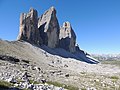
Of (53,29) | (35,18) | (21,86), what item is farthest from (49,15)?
(21,86)

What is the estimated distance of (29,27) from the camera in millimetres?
161250

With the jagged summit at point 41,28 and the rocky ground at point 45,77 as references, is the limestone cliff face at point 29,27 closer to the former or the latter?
the jagged summit at point 41,28

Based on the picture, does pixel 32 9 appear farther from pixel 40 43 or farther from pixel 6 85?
pixel 6 85

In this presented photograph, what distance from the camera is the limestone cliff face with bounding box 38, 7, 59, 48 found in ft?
595

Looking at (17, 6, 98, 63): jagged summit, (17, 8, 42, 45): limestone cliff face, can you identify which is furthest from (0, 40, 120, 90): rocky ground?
(17, 6, 98, 63): jagged summit

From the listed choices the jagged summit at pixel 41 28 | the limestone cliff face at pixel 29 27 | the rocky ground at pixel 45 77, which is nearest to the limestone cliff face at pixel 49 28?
the jagged summit at pixel 41 28

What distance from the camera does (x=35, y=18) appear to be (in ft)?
548

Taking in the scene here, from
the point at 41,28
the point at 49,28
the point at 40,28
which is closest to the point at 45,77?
the point at 49,28

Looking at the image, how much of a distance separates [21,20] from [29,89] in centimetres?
13902

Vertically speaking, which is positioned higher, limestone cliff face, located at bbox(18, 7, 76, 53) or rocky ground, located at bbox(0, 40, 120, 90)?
limestone cliff face, located at bbox(18, 7, 76, 53)

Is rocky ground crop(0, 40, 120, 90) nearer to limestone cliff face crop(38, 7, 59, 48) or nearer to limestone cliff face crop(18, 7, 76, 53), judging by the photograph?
limestone cliff face crop(18, 7, 76, 53)

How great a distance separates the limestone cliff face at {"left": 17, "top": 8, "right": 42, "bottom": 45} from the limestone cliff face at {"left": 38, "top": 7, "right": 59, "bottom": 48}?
1517cm

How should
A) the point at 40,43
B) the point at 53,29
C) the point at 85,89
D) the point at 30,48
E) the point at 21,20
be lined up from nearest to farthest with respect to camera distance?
the point at 85,89 → the point at 30,48 → the point at 21,20 → the point at 40,43 → the point at 53,29

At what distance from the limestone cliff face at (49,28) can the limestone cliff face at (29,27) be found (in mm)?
15173
